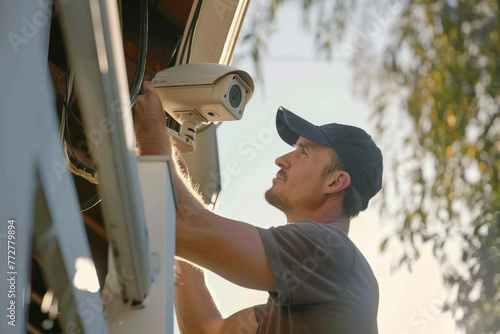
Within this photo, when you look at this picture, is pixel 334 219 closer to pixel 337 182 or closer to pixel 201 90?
pixel 337 182

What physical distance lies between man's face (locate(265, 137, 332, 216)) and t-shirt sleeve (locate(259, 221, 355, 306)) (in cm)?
28

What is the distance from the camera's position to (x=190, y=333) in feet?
5.85

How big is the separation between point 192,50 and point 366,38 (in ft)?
5.20

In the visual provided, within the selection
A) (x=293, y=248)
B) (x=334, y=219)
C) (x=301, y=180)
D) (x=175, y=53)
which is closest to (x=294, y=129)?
(x=301, y=180)

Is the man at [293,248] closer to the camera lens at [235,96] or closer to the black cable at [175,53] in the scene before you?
the camera lens at [235,96]

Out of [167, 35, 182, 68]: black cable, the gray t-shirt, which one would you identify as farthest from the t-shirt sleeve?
[167, 35, 182, 68]: black cable

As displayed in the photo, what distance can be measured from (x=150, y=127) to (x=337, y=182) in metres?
0.62

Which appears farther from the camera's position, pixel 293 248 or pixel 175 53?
pixel 175 53

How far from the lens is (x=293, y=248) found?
55.6 inches

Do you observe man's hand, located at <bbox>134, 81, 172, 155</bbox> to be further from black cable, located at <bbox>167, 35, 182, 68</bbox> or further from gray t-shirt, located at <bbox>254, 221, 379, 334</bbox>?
black cable, located at <bbox>167, 35, 182, 68</bbox>

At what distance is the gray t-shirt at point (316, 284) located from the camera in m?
1.38

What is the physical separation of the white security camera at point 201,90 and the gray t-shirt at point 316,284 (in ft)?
0.93

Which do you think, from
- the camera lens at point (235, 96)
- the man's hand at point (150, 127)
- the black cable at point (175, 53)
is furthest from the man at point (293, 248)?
the black cable at point (175, 53)

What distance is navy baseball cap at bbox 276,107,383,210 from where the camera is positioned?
1800mm
